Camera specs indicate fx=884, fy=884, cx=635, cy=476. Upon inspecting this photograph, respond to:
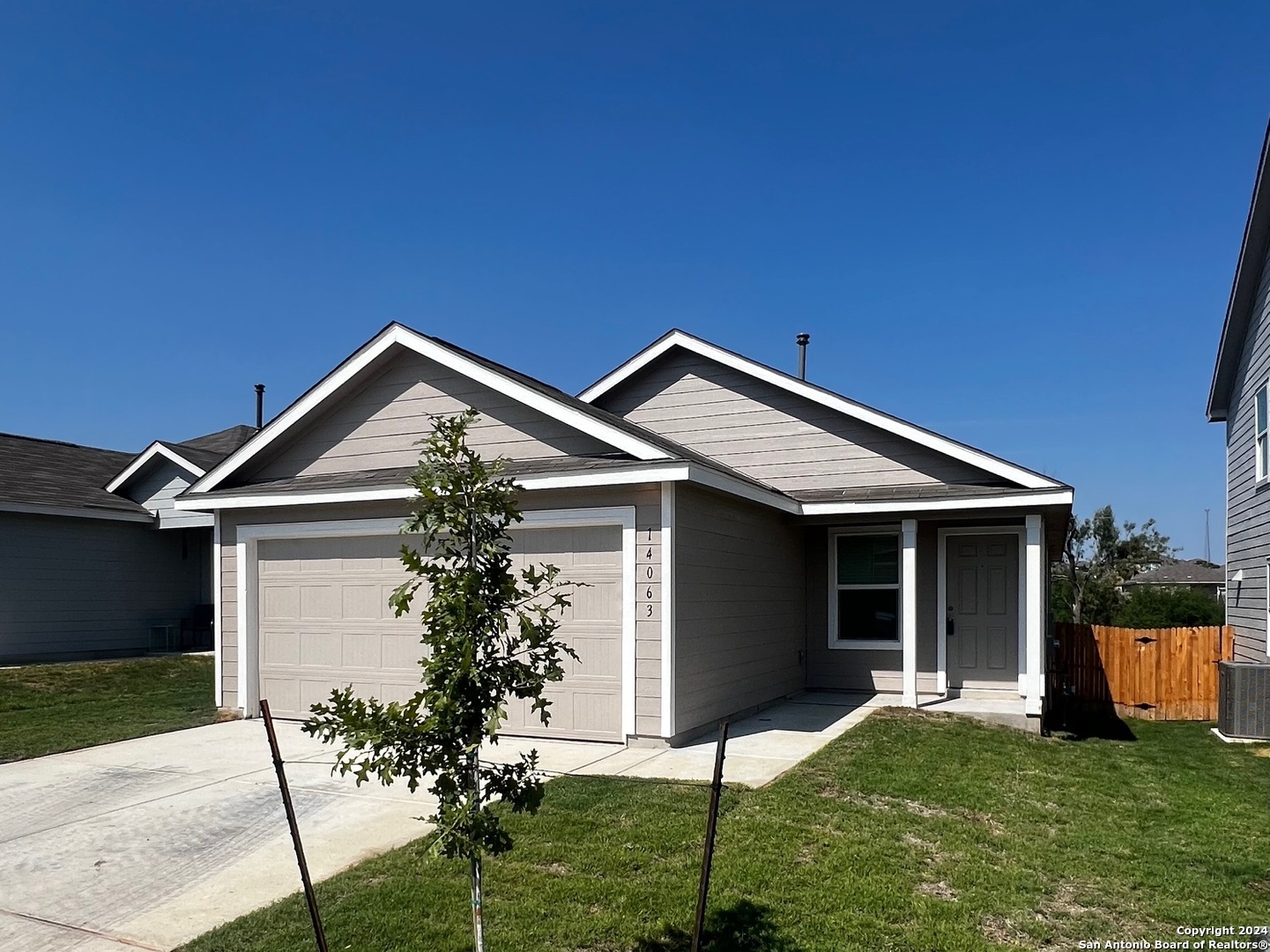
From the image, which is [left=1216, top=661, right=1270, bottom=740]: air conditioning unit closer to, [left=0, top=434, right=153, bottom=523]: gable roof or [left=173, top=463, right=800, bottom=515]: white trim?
[left=173, top=463, right=800, bottom=515]: white trim

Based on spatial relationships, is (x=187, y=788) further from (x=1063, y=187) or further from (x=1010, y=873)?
(x=1063, y=187)

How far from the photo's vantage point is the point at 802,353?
583 inches

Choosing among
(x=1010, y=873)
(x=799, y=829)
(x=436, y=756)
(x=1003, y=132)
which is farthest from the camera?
(x=1003, y=132)

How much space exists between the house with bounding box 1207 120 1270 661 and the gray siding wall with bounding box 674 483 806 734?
22.3 ft

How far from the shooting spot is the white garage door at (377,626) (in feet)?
30.0

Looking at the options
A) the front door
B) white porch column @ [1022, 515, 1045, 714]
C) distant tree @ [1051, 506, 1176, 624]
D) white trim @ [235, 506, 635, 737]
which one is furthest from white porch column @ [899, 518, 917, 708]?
distant tree @ [1051, 506, 1176, 624]

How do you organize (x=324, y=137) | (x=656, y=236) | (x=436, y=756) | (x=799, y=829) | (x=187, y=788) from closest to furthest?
(x=436, y=756) < (x=799, y=829) < (x=187, y=788) < (x=324, y=137) < (x=656, y=236)

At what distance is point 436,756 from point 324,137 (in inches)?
521

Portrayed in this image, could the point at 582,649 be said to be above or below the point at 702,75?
below

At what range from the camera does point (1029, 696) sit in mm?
10789

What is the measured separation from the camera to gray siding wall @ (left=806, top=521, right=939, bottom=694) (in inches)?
489

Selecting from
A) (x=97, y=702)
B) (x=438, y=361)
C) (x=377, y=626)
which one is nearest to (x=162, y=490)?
(x=97, y=702)

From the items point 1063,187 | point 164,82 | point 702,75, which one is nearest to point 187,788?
point 164,82

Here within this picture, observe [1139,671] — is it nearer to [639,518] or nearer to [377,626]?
[639,518]
